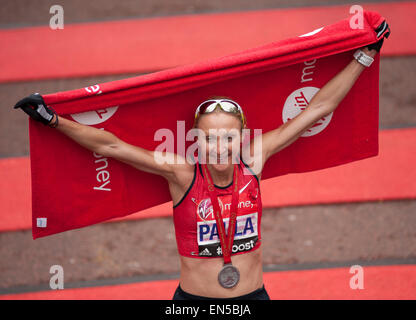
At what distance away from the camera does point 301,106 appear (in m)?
2.87

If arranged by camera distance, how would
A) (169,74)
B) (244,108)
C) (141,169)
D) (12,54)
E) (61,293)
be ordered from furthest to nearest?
1. (12,54)
2. (61,293)
3. (244,108)
4. (141,169)
5. (169,74)

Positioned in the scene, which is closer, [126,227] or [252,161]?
[252,161]

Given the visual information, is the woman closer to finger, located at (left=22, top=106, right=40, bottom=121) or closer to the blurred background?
finger, located at (left=22, top=106, right=40, bottom=121)

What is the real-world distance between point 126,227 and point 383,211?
Result: 278 cm

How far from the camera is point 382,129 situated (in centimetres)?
494

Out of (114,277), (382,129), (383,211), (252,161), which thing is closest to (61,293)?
(114,277)

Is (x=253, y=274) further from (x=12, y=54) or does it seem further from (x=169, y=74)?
(x=12, y=54)

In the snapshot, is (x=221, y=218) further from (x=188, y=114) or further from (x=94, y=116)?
(x=94, y=116)

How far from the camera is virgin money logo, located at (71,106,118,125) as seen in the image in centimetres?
255

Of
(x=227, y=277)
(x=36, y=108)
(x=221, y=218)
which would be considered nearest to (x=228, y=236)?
(x=221, y=218)

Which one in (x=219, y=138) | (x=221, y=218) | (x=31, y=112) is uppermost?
(x=31, y=112)

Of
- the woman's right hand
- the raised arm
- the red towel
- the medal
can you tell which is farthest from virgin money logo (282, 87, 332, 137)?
the woman's right hand

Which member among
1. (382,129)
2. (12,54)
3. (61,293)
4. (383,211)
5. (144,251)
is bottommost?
(61,293)

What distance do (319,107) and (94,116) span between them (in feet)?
Answer: 4.57
